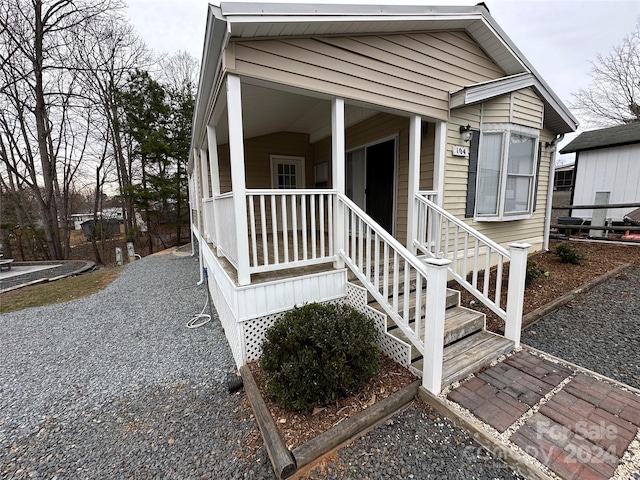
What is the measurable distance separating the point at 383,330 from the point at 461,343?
89 centimetres

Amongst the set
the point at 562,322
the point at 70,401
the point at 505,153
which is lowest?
the point at 70,401

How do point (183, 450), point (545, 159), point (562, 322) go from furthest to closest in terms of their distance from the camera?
point (545, 159) → point (562, 322) → point (183, 450)

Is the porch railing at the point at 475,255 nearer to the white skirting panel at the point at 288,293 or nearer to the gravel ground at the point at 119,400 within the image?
the white skirting panel at the point at 288,293

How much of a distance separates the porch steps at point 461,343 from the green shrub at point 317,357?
52 centimetres

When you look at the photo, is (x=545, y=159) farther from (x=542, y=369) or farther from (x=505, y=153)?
(x=542, y=369)

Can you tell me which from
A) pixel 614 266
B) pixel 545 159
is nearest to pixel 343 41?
pixel 545 159

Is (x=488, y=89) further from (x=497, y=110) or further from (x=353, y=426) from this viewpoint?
(x=353, y=426)

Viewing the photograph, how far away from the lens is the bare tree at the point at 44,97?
10859 mm

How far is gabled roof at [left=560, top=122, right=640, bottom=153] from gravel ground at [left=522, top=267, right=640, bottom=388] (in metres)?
8.06

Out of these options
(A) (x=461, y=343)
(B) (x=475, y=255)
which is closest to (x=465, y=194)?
(B) (x=475, y=255)

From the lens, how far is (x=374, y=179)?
17.7ft

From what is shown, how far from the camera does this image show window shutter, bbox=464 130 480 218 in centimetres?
468

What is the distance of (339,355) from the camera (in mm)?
2271

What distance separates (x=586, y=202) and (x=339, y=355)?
13374mm
